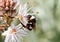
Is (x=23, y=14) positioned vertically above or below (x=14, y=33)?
above

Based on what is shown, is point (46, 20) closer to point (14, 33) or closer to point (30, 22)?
point (30, 22)

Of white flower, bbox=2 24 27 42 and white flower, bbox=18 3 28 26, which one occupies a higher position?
white flower, bbox=18 3 28 26

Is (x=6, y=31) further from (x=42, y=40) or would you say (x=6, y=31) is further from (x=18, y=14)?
(x=42, y=40)

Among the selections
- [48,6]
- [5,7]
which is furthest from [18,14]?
[48,6]

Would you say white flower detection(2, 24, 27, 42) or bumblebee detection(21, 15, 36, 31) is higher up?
bumblebee detection(21, 15, 36, 31)

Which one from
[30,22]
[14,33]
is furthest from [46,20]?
[14,33]
